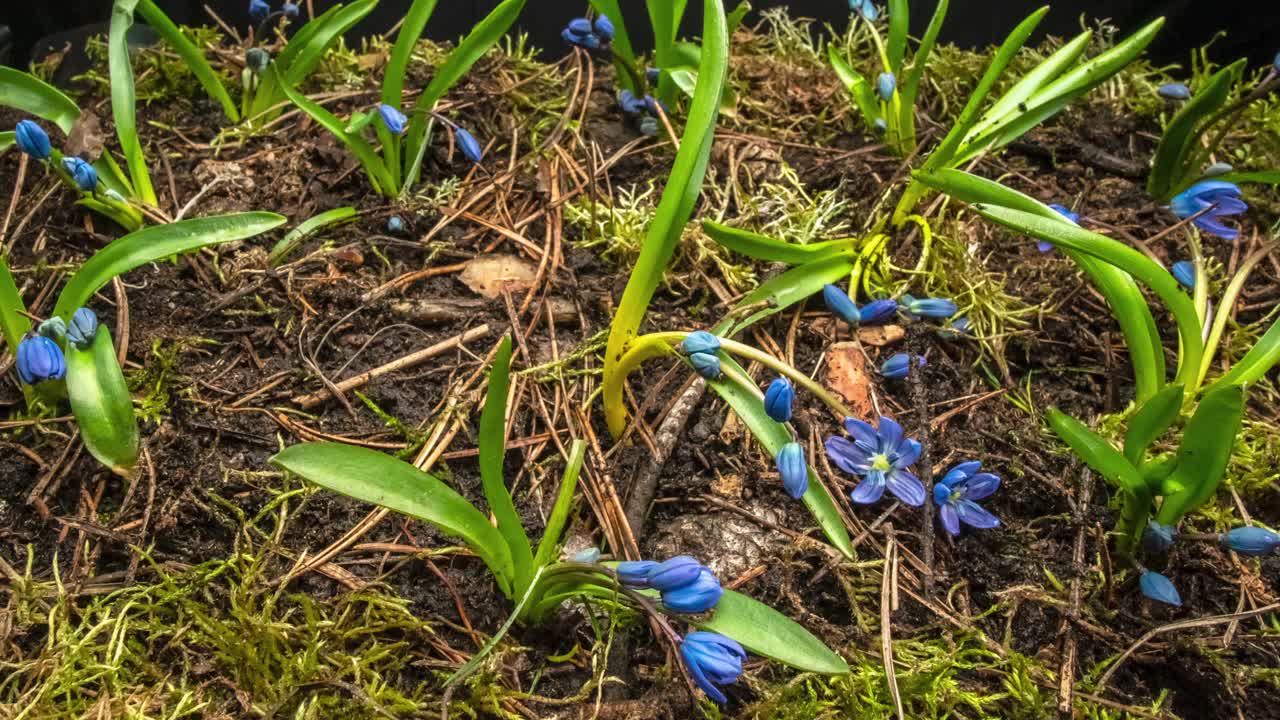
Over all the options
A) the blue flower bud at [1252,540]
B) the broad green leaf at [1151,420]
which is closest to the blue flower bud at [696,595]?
the broad green leaf at [1151,420]

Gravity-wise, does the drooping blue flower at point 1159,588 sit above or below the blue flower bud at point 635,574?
below

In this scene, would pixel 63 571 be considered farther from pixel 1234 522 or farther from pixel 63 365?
pixel 1234 522

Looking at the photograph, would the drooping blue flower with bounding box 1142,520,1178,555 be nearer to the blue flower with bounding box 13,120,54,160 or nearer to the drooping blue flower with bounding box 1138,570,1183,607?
the drooping blue flower with bounding box 1138,570,1183,607

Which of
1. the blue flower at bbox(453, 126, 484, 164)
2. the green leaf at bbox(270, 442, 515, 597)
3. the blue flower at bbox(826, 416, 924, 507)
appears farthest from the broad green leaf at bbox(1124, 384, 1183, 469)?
the blue flower at bbox(453, 126, 484, 164)

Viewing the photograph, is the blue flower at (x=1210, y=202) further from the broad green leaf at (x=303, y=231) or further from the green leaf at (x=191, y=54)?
the green leaf at (x=191, y=54)

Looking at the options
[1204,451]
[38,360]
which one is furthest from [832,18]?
[38,360]
